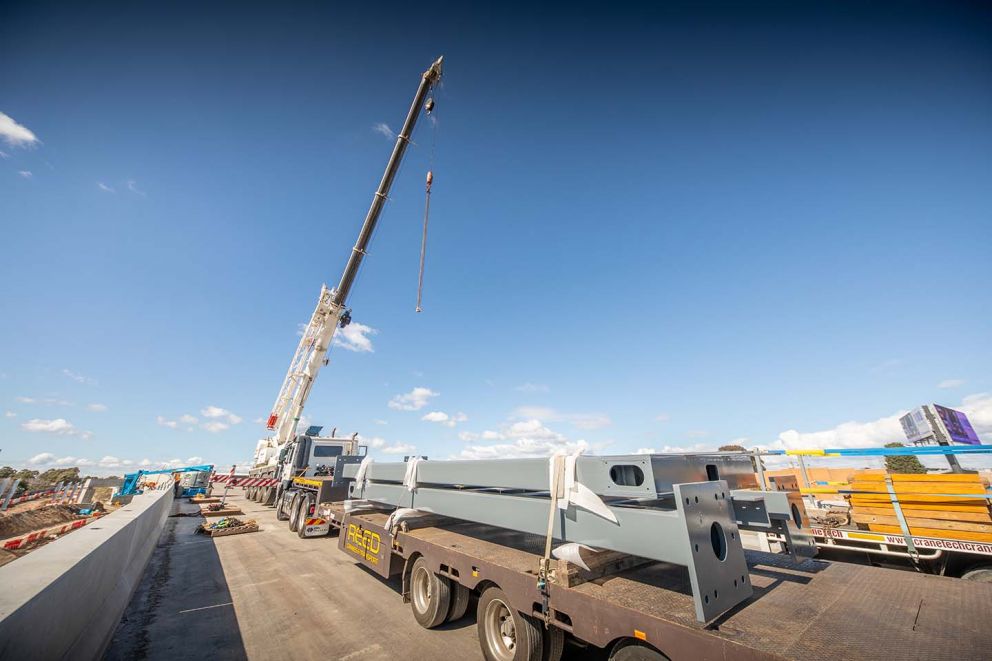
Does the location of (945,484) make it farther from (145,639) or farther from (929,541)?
(145,639)

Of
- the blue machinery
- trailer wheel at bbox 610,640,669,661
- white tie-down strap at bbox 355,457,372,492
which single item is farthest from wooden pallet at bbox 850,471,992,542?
the blue machinery

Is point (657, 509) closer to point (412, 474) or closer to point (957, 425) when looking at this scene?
point (412, 474)

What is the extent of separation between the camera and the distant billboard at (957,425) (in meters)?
6.92

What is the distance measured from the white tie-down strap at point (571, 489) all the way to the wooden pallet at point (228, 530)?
12232 millimetres

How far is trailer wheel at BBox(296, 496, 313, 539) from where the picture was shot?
10.2 m

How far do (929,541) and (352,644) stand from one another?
741 cm

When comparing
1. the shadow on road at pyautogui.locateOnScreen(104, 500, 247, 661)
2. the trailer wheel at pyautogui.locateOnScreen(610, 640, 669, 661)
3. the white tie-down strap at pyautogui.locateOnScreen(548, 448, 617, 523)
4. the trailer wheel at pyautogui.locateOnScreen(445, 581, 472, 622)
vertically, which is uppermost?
the white tie-down strap at pyautogui.locateOnScreen(548, 448, 617, 523)

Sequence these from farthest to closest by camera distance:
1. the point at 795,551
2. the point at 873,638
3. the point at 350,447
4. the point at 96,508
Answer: the point at 96,508 < the point at 350,447 < the point at 795,551 < the point at 873,638

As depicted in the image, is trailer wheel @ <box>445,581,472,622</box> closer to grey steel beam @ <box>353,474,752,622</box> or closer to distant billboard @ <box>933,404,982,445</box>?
grey steel beam @ <box>353,474,752,622</box>

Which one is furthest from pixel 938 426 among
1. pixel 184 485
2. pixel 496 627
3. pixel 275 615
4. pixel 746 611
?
pixel 184 485

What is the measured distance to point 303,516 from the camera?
10477 mm

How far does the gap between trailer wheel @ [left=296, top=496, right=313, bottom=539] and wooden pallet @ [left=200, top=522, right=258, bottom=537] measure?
164 cm

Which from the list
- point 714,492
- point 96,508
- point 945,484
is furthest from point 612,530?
point 96,508

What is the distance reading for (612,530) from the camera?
8.80 ft
